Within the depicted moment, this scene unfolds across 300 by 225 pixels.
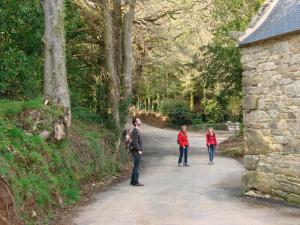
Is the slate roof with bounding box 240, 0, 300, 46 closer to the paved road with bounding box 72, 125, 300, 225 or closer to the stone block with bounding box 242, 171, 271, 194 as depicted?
the stone block with bounding box 242, 171, 271, 194

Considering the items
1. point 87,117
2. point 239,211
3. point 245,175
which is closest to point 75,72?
point 87,117

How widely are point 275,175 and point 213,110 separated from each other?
2846 centimetres

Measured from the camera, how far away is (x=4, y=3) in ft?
39.5

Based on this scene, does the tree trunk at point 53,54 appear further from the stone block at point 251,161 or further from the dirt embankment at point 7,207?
the stone block at point 251,161

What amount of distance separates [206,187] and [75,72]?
8905mm

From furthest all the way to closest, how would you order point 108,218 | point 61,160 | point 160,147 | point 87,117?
1. point 160,147
2. point 87,117
3. point 61,160
4. point 108,218

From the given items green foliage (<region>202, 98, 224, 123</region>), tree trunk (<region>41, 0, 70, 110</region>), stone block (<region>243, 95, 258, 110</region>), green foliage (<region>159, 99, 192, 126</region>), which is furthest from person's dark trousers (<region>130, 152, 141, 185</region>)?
green foliage (<region>159, 99, 192, 126</region>)

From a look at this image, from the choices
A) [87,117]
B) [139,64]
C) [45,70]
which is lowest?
[87,117]

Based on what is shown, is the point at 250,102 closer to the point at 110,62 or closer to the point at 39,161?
the point at 39,161

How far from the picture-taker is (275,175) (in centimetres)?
1018

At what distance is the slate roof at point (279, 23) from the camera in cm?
976

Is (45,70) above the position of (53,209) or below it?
above

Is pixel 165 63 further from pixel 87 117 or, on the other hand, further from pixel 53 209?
pixel 53 209

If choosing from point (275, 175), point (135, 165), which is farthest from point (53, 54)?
point (275, 175)
